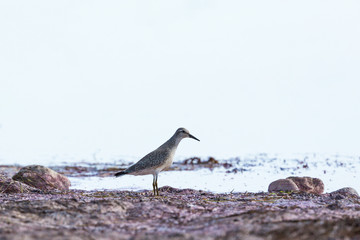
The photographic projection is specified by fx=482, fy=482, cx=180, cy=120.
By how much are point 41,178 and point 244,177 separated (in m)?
8.44

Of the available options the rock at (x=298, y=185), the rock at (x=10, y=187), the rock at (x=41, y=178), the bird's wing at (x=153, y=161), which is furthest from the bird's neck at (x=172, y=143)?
the rock at (x=41, y=178)

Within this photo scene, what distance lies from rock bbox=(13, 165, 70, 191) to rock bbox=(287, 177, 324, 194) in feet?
22.6

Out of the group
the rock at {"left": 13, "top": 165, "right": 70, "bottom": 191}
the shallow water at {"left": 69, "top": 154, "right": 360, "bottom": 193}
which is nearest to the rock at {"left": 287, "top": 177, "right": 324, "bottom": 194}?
the shallow water at {"left": 69, "top": 154, "right": 360, "bottom": 193}

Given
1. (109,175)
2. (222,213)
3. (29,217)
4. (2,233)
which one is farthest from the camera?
(109,175)

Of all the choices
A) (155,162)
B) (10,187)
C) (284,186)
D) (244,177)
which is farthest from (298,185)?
(10,187)

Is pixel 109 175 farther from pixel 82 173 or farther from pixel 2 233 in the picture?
pixel 2 233

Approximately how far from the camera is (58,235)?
4973mm

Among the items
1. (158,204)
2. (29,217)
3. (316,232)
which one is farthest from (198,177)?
(316,232)

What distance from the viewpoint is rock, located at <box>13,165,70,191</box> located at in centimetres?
1438

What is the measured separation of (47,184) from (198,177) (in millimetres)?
7265

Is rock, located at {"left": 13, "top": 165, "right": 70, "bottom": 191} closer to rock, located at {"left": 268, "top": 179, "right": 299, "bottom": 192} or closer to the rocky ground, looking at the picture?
rock, located at {"left": 268, "top": 179, "right": 299, "bottom": 192}

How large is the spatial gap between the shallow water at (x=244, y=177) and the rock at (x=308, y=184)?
122cm

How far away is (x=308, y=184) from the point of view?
46.9 ft

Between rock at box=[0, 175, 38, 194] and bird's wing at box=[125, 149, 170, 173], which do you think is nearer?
rock at box=[0, 175, 38, 194]
